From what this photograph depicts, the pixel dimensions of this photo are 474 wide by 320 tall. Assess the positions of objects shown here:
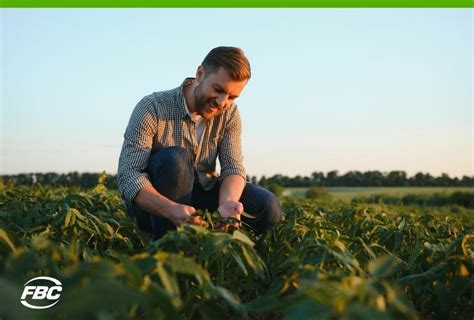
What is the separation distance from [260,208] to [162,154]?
24.6 inches

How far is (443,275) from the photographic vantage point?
1883mm

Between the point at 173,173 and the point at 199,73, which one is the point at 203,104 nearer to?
the point at 199,73

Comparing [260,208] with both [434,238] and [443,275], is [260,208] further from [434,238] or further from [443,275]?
[443,275]

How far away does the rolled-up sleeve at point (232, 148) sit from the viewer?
3.38 meters

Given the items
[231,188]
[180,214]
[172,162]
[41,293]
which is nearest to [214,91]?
[172,162]

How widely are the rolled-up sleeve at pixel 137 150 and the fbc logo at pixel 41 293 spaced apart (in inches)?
51.2

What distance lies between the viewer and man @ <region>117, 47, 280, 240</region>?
288 cm

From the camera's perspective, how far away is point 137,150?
3023 mm

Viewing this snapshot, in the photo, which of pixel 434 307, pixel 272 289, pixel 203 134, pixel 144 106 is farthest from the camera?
pixel 203 134

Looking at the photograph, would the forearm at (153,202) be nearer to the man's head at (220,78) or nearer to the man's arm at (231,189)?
the man's arm at (231,189)

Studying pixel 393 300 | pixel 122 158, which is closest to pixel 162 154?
pixel 122 158

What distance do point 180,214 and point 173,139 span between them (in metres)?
0.83

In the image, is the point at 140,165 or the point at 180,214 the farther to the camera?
the point at 140,165

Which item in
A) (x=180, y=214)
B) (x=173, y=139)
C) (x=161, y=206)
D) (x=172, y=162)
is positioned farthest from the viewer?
(x=173, y=139)
